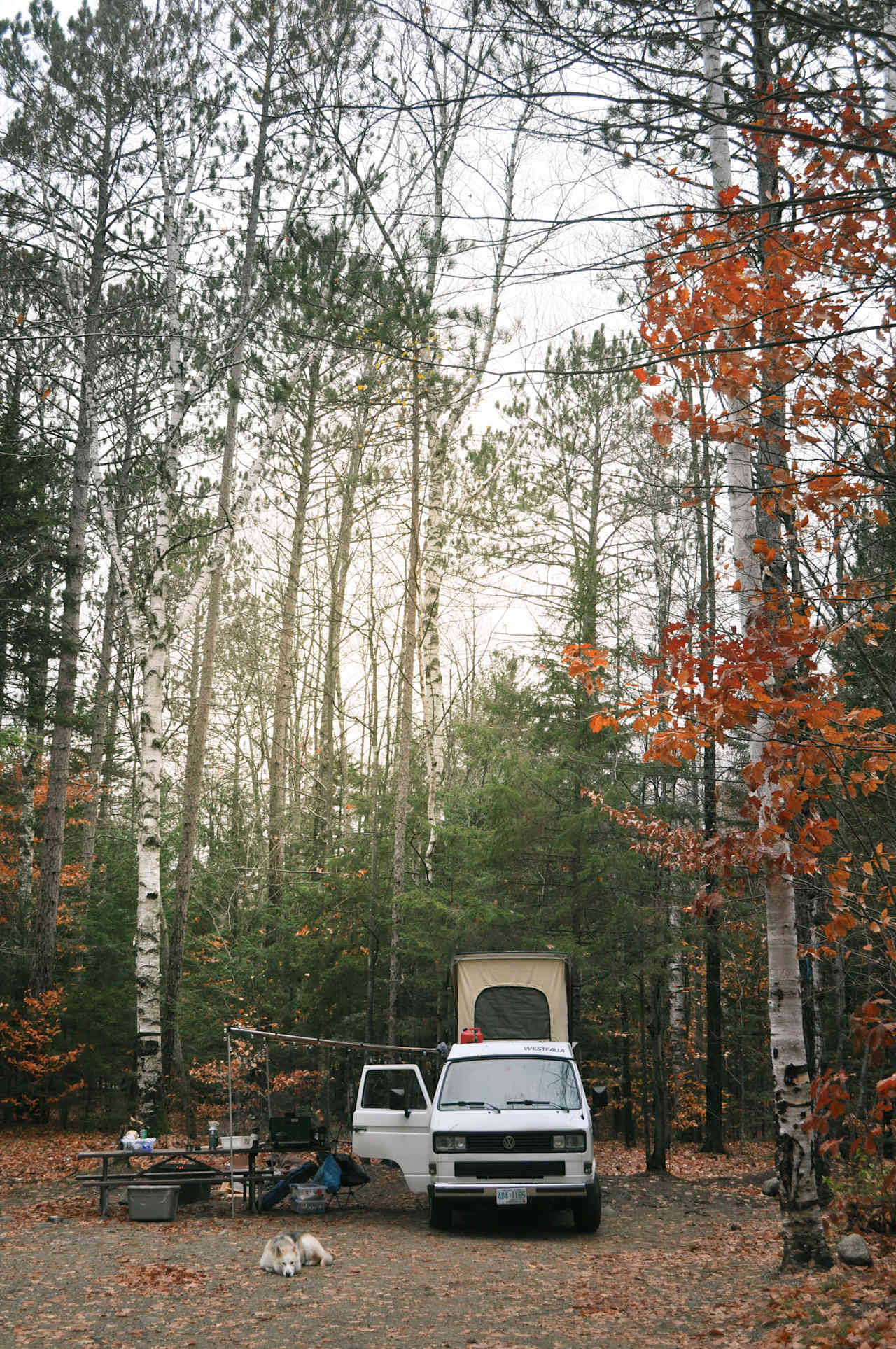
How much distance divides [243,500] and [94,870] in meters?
12.2

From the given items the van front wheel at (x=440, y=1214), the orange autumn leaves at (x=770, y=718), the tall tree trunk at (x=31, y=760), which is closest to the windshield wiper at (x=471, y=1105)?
the van front wheel at (x=440, y=1214)

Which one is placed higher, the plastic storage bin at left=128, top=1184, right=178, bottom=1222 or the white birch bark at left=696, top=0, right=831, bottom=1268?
the white birch bark at left=696, top=0, right=831, bottom=1268

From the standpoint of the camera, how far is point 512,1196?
Answer: 423 inches

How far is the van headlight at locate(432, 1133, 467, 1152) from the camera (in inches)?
435

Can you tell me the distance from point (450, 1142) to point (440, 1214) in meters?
0.88

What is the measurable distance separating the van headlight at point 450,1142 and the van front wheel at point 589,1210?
4.10ft

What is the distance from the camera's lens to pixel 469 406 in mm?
20266

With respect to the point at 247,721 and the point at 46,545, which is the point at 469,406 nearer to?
the point at 46,545

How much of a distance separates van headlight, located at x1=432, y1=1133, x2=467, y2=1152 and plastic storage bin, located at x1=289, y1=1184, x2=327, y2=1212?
2.02 metres

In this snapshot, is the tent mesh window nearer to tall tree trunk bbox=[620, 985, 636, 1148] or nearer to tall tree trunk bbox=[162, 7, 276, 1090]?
tall tree trunk bbox=[620, 985, 636, 1148]

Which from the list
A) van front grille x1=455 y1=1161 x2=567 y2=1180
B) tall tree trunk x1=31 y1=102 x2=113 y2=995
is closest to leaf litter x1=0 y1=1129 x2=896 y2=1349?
van front grille x1=455 y1=1161 x2=567 y2=1180

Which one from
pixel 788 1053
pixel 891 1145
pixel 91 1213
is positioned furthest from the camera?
pixel 891 1145

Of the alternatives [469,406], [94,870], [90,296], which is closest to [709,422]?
[469,406]

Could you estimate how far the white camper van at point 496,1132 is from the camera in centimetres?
1088
